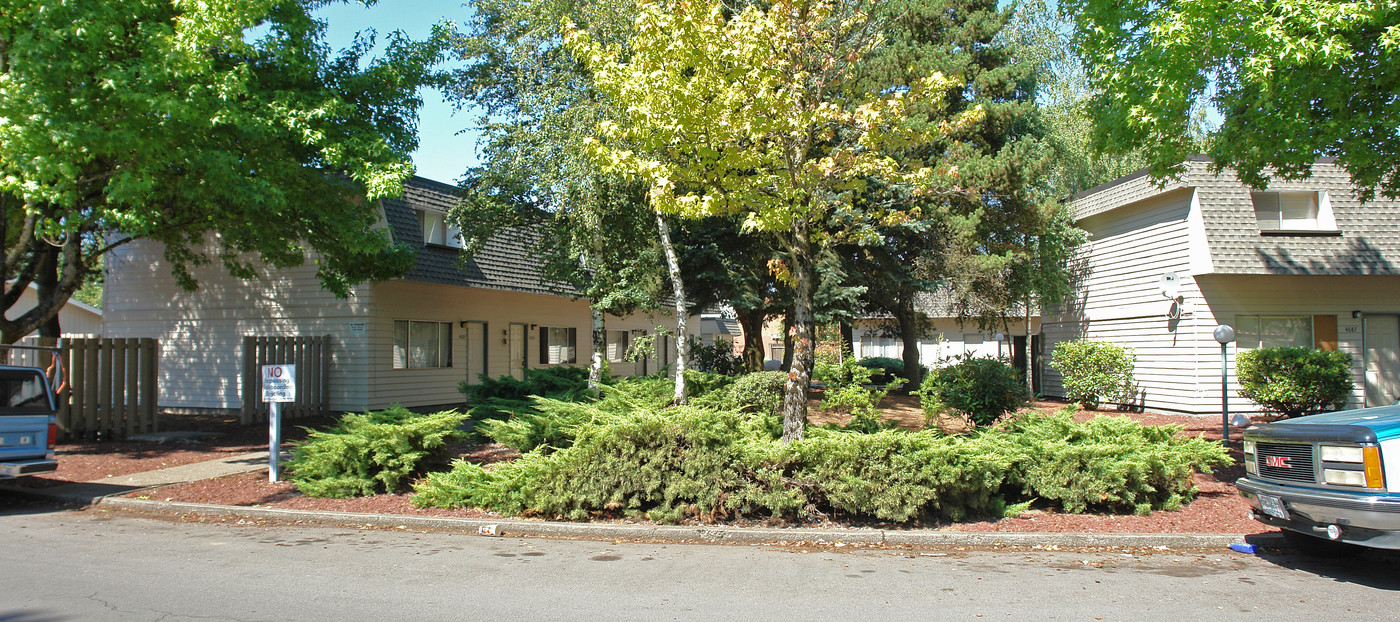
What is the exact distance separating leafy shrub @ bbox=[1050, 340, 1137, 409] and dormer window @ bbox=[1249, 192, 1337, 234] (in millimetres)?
→ 3814

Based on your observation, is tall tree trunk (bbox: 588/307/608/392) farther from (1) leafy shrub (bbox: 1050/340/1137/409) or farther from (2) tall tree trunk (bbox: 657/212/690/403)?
(1) leafy shrub (bbox: 1050/340/1137/409)

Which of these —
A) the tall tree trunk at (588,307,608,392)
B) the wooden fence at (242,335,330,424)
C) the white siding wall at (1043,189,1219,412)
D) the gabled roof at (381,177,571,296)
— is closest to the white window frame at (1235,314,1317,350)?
the white siding wall at (1043,189,1219,412)

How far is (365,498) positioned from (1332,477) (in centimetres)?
952

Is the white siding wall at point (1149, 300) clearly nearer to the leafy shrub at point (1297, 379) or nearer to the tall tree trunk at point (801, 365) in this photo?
the leafy shrub at point (1297, 379)

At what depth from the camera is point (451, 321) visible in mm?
19750

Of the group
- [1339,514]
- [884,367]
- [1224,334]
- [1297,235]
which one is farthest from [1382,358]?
[1339,514]

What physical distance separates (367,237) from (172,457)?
4.88 meters

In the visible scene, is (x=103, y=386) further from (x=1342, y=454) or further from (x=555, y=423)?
(x=1342, y=454)

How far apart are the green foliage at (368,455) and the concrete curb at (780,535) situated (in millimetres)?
829

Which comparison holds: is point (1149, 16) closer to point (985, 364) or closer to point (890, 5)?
point (985, 364)

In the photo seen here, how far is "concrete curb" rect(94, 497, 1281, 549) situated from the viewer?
24.3 feet

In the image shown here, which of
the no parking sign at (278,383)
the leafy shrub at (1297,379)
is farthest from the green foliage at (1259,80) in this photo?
the no parking sign at (278,383)

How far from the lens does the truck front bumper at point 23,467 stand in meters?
9.37

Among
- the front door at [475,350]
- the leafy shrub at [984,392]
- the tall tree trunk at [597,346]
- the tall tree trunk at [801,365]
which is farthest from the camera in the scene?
the front door at [475,350]
